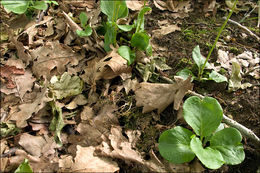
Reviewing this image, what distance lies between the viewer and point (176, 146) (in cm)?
152

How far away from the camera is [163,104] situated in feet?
5.92

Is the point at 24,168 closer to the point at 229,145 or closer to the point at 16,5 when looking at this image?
the point at 229,145

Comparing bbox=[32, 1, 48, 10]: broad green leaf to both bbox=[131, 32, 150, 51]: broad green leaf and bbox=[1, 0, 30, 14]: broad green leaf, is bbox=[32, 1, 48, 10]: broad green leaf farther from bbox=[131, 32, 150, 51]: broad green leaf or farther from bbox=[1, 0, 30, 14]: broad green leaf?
bbox=[131, 32, 150, 51]: broad green leaf

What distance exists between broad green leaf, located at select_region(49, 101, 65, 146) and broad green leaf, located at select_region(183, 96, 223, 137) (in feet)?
3.09

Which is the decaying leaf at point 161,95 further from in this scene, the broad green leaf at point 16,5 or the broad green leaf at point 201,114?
the broad green leaf at point 16,5

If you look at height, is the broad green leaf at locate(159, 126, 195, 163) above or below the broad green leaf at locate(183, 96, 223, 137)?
below

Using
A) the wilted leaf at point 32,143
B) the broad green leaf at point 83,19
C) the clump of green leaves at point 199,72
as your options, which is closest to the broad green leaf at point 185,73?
the clump of green leaves at point 199,72

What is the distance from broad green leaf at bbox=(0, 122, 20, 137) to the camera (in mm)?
1625

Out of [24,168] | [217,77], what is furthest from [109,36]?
[24,168]

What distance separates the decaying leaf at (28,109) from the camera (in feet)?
5.55

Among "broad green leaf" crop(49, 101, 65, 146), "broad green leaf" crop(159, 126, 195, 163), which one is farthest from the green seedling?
"broad green leaf" crop(159, 126, 195, 163)

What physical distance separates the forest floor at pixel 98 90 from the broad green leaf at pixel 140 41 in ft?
0.59

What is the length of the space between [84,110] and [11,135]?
22.3 inches

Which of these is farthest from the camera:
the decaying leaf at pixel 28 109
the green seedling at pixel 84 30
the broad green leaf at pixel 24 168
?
the green seedling at pixel 84 30
